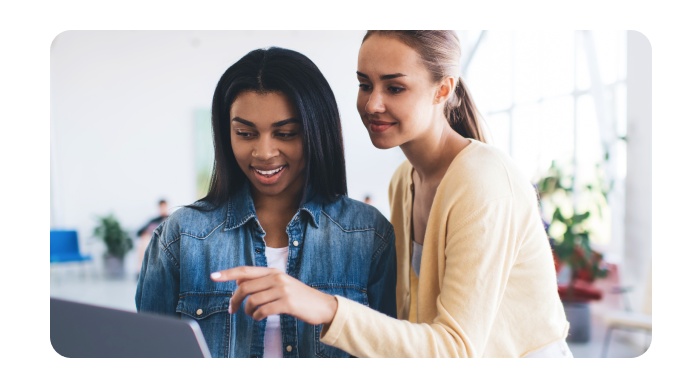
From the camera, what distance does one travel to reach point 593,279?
2.40 metres

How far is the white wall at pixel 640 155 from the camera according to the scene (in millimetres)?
1317

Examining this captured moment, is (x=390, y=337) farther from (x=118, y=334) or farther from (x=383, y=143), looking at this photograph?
(x=118, y=334)

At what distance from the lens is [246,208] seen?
1.25 metres

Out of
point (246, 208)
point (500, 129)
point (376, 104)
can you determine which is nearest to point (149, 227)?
point (246, 208)

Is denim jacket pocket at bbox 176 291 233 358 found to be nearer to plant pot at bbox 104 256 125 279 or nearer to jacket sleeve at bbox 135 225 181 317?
jacket sleeve at bbox 135 225 181 317

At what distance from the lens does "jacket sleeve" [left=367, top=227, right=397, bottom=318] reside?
127 centimetres

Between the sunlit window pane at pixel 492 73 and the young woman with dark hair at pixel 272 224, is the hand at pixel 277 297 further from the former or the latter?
the sunlit window pane at pixel 492 73

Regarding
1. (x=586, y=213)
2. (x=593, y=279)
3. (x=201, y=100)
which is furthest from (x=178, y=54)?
(x=593, y=279)

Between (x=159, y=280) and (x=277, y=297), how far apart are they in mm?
455

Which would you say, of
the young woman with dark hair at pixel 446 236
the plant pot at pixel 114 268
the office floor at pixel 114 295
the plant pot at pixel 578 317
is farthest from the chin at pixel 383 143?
the plant pot at pixel 114 268

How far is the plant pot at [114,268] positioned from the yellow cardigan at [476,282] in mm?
1606

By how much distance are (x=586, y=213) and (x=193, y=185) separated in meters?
1.81
